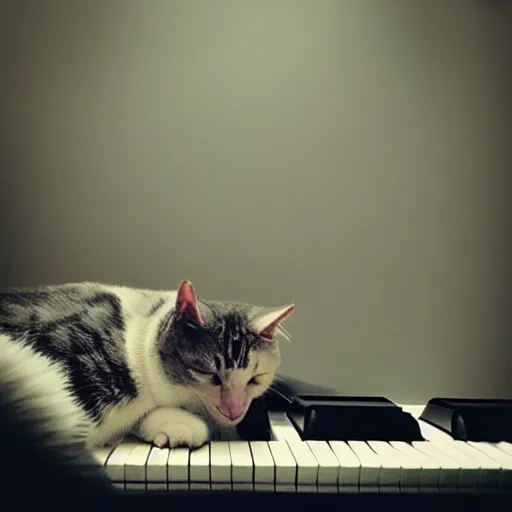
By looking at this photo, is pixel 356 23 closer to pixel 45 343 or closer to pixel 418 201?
pixel 418 201

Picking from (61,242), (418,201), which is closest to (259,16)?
(418,201)

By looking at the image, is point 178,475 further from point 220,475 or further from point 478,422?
point 478,422

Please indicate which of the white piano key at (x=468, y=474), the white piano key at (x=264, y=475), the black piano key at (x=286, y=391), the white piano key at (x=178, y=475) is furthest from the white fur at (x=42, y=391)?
the white piano key at (x=468, y=474)

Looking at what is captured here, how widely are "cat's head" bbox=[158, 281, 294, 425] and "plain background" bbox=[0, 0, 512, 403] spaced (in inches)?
11.1

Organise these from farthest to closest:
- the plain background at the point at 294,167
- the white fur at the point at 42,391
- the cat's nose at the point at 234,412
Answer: the plain background at the point at 294,167
the cat's nose at the point at 234,412
the white fur at the point at 42,391

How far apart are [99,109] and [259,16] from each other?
1.20 feet

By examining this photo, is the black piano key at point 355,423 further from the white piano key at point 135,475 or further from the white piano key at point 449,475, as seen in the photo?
the white piano key at point 135,475

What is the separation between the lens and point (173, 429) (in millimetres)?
779

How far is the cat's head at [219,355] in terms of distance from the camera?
0.83 metres

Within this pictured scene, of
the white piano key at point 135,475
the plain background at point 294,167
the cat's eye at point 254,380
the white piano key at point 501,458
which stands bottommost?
the white piano key at point 135,475

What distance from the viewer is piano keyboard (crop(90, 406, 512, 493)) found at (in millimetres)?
716

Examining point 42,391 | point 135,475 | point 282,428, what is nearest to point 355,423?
point 282,428

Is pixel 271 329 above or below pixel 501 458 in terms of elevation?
above

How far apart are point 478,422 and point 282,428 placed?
11.4 inches
